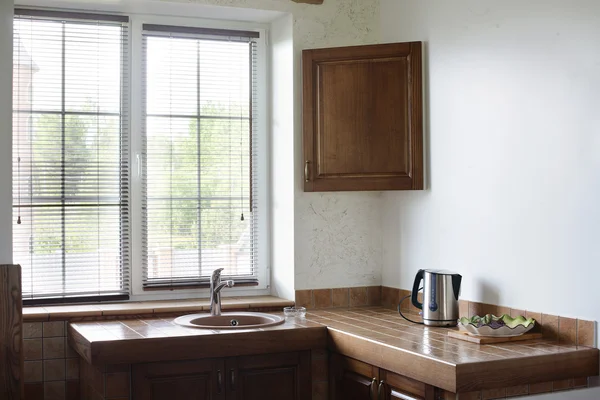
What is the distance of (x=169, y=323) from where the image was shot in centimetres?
337

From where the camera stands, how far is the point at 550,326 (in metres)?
2.81

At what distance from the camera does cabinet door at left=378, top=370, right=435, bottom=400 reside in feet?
8.72

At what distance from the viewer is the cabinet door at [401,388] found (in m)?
2.66

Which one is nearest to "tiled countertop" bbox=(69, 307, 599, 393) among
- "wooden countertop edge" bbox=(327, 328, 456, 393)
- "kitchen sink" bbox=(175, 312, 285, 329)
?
"wooden countertop edge" bbox=(327, 328, 456, 393)

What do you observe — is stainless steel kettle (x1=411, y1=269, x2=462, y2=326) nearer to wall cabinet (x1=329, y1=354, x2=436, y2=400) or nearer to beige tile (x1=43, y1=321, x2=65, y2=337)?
wall cabinet (x1=329, y1=354, x2=436, y2=400)

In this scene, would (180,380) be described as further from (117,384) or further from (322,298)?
(322,298)

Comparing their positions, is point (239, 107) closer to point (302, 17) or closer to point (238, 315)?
point (302, 17)

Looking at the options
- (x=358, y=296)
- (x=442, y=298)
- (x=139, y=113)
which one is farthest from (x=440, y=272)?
(x=139, y=113)

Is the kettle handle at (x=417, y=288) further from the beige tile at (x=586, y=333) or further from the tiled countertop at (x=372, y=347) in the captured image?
the beige tile at (x=586, y=333)

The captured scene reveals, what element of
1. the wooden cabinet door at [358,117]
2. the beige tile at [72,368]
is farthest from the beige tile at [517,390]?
the beige tile at [72,368]

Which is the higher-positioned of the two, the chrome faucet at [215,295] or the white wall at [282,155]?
the white wall at [282,155]

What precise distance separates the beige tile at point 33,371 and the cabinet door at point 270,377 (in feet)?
3.01

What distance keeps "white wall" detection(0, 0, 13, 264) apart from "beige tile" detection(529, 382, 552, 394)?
2.22 meters

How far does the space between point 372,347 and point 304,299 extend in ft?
3.04
